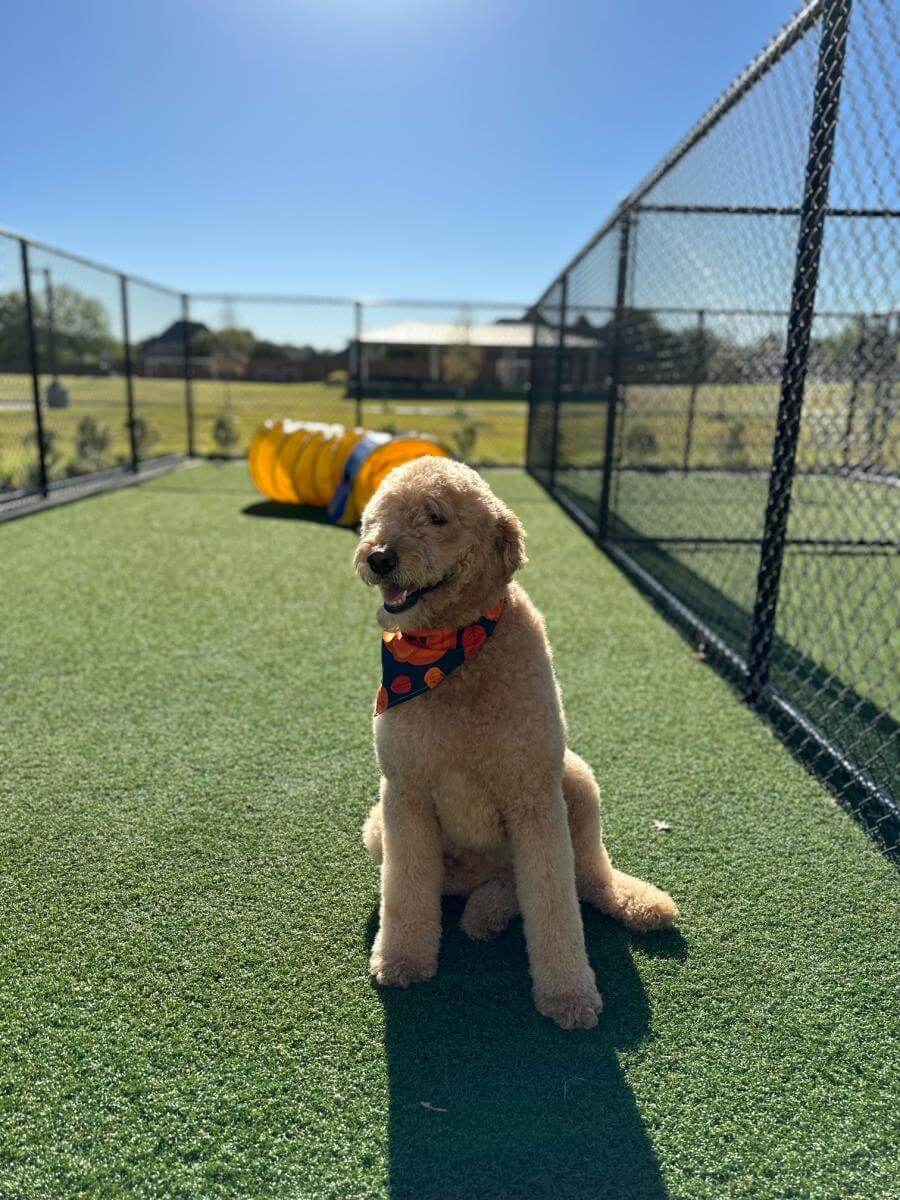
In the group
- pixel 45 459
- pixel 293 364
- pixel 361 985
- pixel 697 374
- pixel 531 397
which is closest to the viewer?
pixel 361 985

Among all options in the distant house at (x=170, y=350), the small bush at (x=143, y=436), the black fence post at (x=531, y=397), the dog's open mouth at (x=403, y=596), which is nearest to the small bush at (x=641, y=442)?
the black fence post at (x=531, y=397)

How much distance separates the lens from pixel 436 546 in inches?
70.2

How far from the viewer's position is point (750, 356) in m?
8.73

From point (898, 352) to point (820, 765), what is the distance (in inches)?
367

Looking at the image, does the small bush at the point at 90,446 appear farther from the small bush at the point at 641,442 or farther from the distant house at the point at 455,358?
the small bush at the point at 641,442

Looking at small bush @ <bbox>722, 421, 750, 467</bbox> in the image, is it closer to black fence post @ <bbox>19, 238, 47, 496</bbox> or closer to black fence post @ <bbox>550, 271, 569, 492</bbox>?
black fence post @ <bbox>550, 271, 569, 492</bbox>

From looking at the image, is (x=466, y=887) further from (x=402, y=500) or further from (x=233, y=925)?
(x=402, y=500)

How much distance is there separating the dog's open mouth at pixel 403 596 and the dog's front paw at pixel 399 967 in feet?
2.88

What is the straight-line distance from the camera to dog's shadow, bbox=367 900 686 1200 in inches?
60.8

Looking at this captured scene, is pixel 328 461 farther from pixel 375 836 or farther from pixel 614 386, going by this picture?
pixel 375 836

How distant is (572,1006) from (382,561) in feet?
3.69

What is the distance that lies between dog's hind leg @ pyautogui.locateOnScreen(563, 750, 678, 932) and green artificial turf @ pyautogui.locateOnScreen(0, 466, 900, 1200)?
2.8 inches

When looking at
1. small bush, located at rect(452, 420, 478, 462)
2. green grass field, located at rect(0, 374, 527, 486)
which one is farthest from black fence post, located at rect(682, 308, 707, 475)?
small bush, located at rect(452, 420, 478, 462)

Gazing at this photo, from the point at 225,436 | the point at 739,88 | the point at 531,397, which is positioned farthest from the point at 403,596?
the point at 225,436
